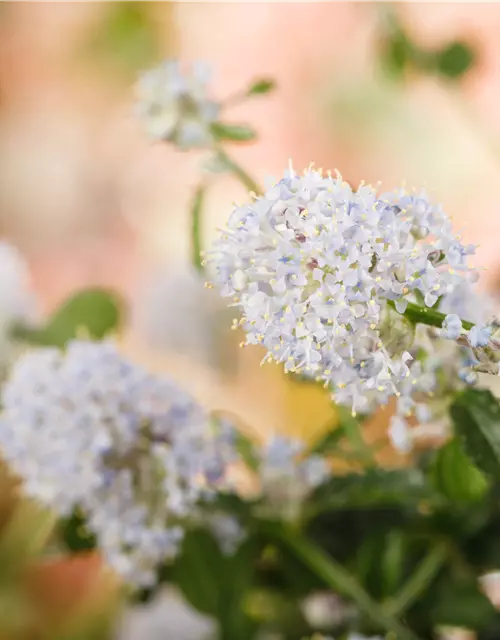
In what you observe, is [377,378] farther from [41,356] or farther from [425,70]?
[425,70]

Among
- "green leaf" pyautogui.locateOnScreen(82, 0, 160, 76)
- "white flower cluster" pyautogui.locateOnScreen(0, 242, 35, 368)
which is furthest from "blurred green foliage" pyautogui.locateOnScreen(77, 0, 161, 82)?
"white flower cluster" pyautogui.locateOnScreen(0, 242, 35, 368)

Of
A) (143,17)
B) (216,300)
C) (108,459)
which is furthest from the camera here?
(143,17)

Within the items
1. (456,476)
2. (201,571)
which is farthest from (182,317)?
(456,476)

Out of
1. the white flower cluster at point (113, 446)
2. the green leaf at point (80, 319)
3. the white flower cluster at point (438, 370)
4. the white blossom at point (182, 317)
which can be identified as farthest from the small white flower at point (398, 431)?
the white blossom at point (182, 317)

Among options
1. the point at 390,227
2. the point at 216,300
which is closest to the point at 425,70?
the point at 216,300

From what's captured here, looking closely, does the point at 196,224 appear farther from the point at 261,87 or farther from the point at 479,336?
the point at 479,336

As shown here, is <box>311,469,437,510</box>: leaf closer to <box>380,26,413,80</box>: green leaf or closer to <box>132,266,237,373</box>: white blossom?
<box>132,266,237,373</box>: white blossom
